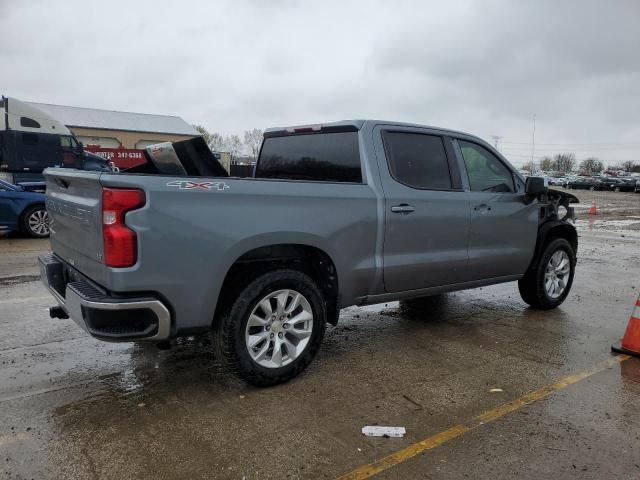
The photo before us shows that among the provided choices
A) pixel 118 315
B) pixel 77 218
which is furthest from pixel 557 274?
pixel 77 218

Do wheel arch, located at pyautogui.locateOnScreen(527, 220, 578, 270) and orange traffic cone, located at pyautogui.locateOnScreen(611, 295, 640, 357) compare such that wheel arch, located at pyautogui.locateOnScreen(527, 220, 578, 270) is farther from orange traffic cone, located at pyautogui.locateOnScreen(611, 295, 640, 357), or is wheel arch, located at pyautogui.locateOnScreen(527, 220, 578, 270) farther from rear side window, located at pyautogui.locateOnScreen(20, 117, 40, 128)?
rear side window, located at pyautogui.locateOnScreen(20, 117, 40, 128)

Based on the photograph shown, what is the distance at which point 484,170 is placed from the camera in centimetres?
534

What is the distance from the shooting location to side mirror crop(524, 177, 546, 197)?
5516 mm

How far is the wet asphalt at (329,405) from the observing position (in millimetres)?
2879

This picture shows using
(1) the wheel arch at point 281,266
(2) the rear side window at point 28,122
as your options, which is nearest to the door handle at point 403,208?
(1) the wheel arch at point 281,266

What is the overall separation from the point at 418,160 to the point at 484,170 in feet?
3.35

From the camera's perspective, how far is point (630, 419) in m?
3.51

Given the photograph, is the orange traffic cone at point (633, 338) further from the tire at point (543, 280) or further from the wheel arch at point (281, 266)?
the wheel arch at point (281, 266)

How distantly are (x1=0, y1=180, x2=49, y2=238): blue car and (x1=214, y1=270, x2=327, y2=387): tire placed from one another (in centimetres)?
866

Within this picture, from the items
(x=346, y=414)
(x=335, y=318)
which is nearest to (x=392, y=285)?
(x=335, y=318)

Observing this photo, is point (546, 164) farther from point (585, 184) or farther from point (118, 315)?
point (118, 315)

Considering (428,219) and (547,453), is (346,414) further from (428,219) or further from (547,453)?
(428,219)

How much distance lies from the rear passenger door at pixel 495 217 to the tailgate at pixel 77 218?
3.35 m

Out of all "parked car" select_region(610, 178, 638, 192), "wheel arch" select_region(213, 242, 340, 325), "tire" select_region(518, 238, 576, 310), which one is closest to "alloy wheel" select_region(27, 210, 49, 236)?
"wheel arch" select_region(213, 242, 340, 325)
